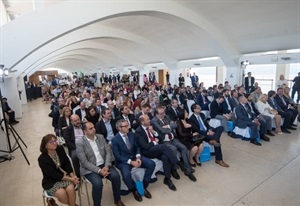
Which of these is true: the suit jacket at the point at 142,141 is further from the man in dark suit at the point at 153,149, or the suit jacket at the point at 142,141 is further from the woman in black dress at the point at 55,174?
the woman in black dress at the point at 55,174

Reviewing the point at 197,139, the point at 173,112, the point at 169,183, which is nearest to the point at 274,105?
the point at 173,112

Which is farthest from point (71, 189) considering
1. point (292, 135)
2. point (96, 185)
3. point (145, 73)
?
point (145, 73)

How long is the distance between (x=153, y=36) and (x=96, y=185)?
10.6 meters

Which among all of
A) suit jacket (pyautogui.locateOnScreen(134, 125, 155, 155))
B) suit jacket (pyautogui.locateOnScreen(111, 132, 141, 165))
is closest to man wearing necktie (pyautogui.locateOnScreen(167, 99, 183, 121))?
suit jacket (pyautogui.locateOnScreen(134, 125, 155, 155))

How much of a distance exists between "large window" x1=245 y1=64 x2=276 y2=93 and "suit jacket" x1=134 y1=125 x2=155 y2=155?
13.0 metres

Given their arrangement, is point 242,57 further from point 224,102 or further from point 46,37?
point 46,37

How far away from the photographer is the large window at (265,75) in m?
14.3

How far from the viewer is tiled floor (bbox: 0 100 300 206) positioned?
3.01m

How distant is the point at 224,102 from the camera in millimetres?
6211

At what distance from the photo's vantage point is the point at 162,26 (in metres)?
9.97

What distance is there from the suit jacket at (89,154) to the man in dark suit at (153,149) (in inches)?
24.5

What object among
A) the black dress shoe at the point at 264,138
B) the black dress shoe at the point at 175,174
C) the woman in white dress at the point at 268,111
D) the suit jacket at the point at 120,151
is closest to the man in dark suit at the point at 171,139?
the black dress shoe at the point at 175,174

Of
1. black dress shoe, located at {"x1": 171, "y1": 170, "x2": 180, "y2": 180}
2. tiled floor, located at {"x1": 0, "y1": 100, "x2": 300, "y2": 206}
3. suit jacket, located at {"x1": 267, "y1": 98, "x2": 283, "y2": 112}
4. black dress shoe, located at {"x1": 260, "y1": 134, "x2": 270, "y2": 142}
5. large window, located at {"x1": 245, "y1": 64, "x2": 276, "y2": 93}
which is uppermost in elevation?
large window, located at {"x1": 245, "y1": 64, "x2": 276, "y2": 93}

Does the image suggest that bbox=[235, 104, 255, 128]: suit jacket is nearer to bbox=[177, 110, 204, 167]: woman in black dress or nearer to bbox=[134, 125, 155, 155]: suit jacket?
bbox=[177, 110, 204, 167]: woman in black dress
